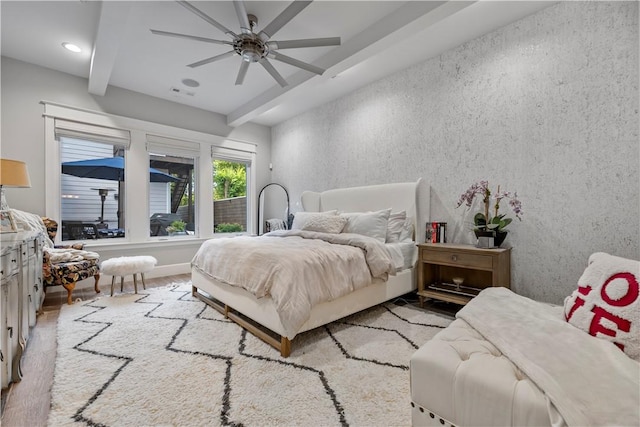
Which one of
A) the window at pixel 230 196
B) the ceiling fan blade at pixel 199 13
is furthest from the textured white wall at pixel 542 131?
the window at pixel 230 196

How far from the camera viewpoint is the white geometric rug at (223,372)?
137 cm

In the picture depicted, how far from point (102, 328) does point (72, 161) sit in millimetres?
2687

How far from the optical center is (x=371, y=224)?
3.26m

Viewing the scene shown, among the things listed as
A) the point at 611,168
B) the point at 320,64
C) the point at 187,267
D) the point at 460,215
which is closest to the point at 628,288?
the point at 611,168

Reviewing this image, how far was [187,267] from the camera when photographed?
4594 mm

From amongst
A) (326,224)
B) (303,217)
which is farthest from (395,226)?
(303,217)

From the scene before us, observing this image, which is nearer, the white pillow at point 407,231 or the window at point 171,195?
the white pillow at point 407,231

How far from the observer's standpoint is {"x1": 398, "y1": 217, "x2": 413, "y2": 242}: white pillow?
3.23 metres

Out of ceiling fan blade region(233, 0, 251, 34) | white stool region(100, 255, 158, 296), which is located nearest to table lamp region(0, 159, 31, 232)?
white stool region(100, 255, 158, 296)

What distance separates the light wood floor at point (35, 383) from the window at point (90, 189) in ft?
4.75

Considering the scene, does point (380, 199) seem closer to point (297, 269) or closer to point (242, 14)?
point (297, 269)

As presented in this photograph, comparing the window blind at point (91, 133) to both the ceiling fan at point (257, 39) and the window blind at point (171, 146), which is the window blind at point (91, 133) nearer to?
the window blind at point (171, 146)

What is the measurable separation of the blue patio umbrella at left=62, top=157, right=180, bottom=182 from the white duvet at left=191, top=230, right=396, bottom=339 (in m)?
2.38

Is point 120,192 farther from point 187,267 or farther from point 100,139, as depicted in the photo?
point 187,267
